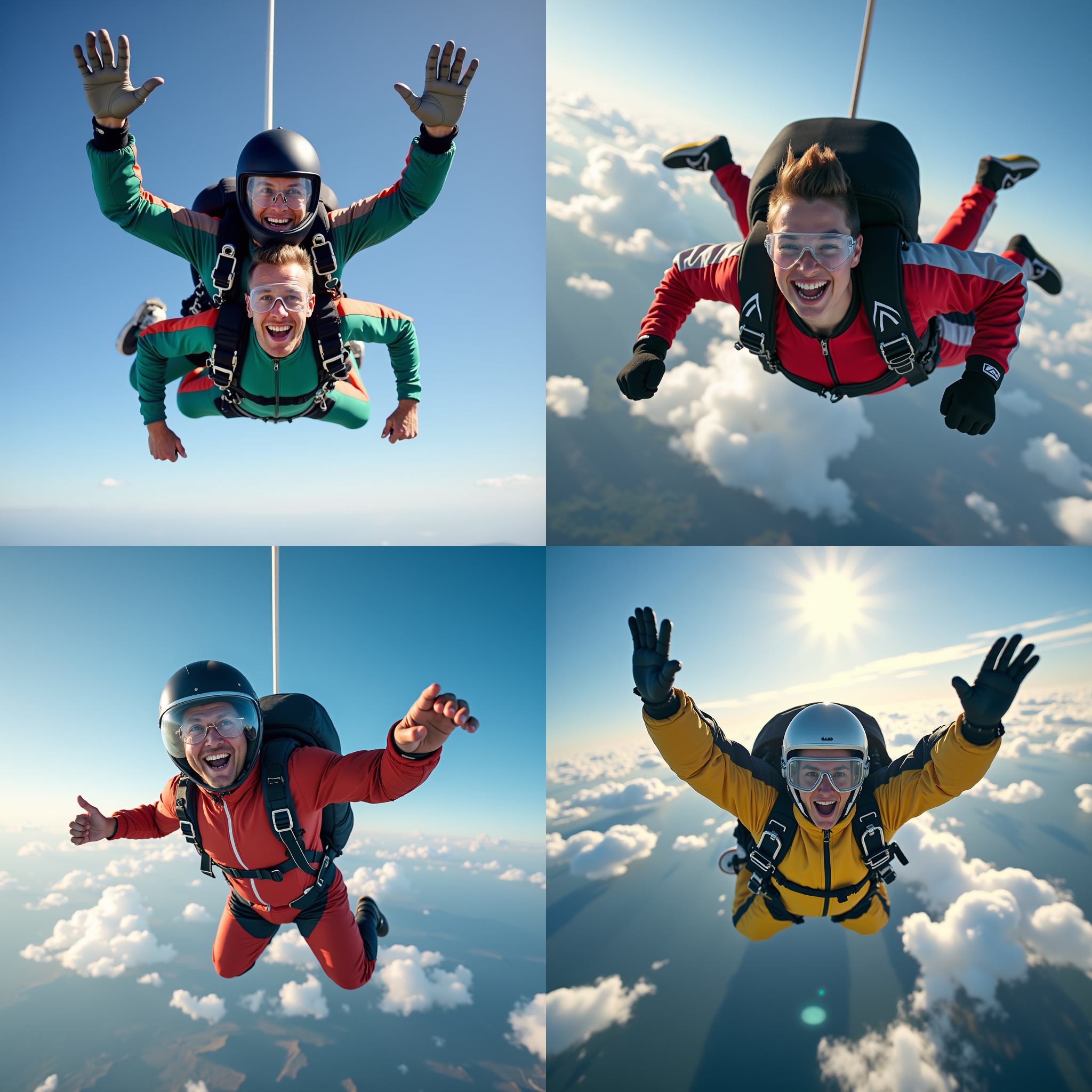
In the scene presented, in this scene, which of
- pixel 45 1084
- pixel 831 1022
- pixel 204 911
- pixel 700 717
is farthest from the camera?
pixel 204 911

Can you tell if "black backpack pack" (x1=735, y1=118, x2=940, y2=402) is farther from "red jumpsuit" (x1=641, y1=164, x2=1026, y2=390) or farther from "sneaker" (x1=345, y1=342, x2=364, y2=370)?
"sneaker" (x1=345, y1=342, x2=364, y2=370)

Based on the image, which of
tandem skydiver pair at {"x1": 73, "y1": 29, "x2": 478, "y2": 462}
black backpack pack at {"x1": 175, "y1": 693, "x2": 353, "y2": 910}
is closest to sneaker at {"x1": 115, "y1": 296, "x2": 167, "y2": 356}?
tandem skydiver pair at {"x1": 73, "y1": 29, "x2": 478, "y2": 462}

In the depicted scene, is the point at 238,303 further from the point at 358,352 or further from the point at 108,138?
the point at 358,352

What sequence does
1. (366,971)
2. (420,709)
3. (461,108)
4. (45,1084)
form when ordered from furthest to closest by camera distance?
(45,1084) < (366,971) < (461,108) < (420,709)

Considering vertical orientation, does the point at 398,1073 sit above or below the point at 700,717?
below

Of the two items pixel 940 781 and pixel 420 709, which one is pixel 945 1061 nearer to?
pixel 940 781

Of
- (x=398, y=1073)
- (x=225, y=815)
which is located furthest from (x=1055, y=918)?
(x=225, y=815)
